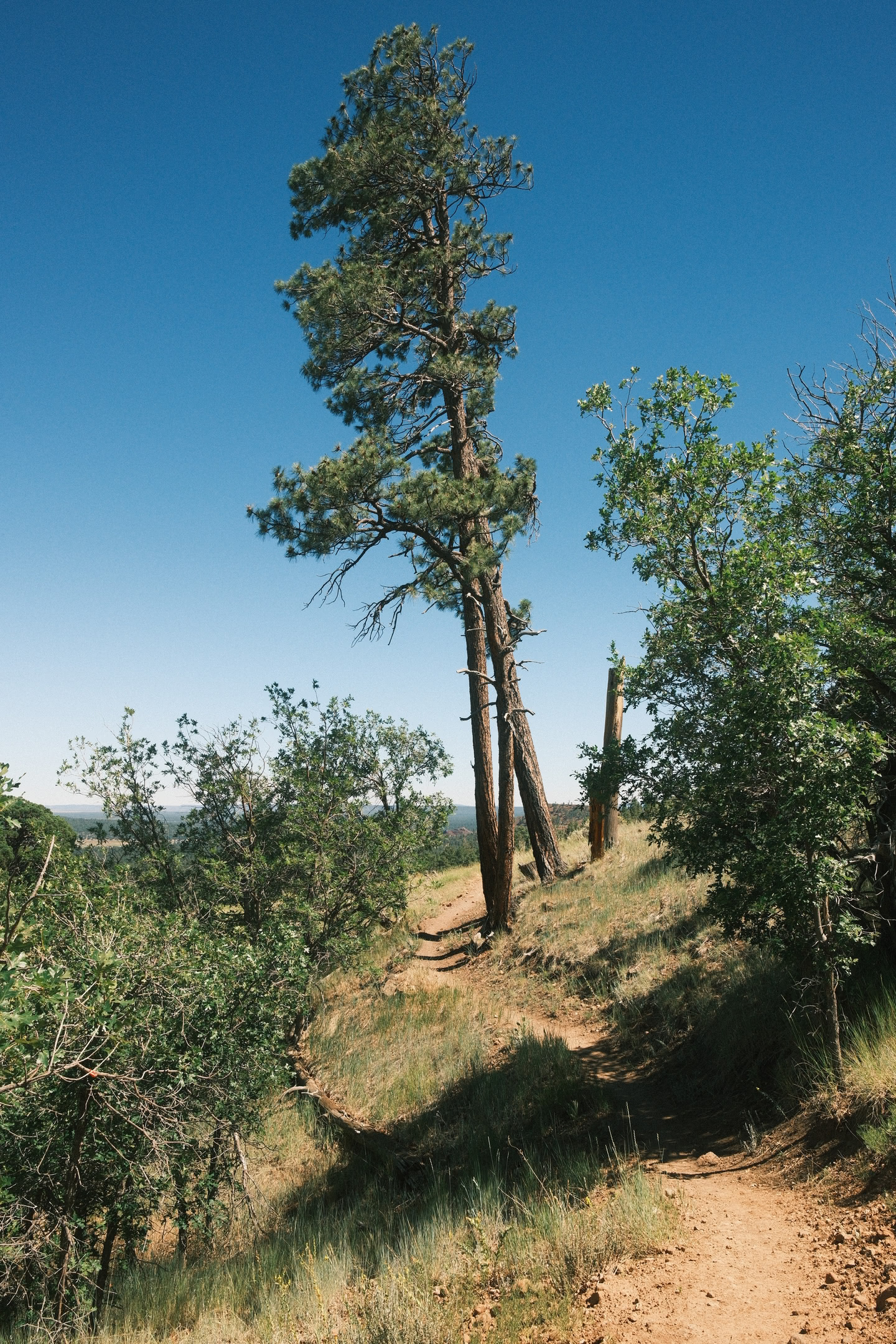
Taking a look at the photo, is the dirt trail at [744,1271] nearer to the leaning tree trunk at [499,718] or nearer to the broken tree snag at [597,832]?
the leaning tree trunk at [499,718]

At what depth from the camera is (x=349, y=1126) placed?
819 centimetres

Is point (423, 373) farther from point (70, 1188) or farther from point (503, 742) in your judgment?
point (70, 1188)

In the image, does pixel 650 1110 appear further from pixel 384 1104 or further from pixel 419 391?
pixel 419 391

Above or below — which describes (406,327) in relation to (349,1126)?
above

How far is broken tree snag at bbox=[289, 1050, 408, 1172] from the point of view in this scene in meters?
7.48

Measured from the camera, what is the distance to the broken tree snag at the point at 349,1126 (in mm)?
7484

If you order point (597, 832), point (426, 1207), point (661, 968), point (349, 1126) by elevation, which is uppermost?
point (597, 832)

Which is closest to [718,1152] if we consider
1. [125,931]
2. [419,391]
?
[125,931]

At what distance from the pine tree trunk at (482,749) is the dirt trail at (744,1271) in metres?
8.29

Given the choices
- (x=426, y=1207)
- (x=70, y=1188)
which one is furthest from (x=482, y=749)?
(x=70, y=1188)

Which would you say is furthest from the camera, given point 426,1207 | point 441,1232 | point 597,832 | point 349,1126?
point 597,832

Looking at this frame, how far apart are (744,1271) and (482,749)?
1066cm

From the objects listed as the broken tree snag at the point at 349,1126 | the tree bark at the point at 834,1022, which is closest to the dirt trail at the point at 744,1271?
the tree bark at the point at 834,1022

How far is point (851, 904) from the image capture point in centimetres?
611
